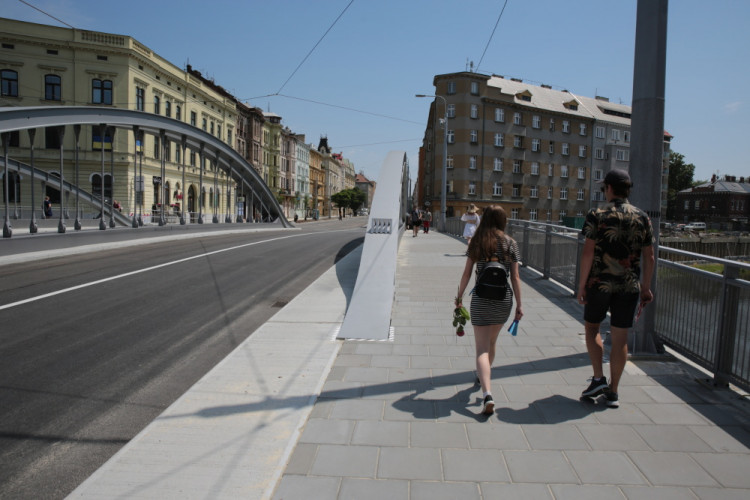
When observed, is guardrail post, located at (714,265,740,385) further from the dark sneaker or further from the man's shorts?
the dark sneaker

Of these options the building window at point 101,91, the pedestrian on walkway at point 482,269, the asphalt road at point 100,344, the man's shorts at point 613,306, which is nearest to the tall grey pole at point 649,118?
the man's shorts at point 613,306

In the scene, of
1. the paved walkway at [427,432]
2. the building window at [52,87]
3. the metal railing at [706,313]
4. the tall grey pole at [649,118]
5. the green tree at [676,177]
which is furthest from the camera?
the green tree at [676,177]

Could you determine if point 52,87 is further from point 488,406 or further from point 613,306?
point 613,306

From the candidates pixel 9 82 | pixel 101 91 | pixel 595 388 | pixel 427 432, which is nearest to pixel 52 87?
pixel 9 82

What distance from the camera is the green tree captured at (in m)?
94.6

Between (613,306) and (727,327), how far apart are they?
3.93 ft

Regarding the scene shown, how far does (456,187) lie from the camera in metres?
53.6

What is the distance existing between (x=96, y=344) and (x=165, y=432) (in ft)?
8.59

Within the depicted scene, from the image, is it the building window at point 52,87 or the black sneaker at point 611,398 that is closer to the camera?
the black sneaker at point 611,398

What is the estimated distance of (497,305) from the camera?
160 inches

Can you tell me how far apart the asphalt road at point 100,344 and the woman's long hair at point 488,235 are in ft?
9.19

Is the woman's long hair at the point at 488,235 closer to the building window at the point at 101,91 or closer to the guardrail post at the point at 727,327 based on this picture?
the guardrail post at the point at 727,327

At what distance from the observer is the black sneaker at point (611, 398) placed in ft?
13.0

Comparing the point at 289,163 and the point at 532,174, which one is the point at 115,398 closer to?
the point at 532,174
